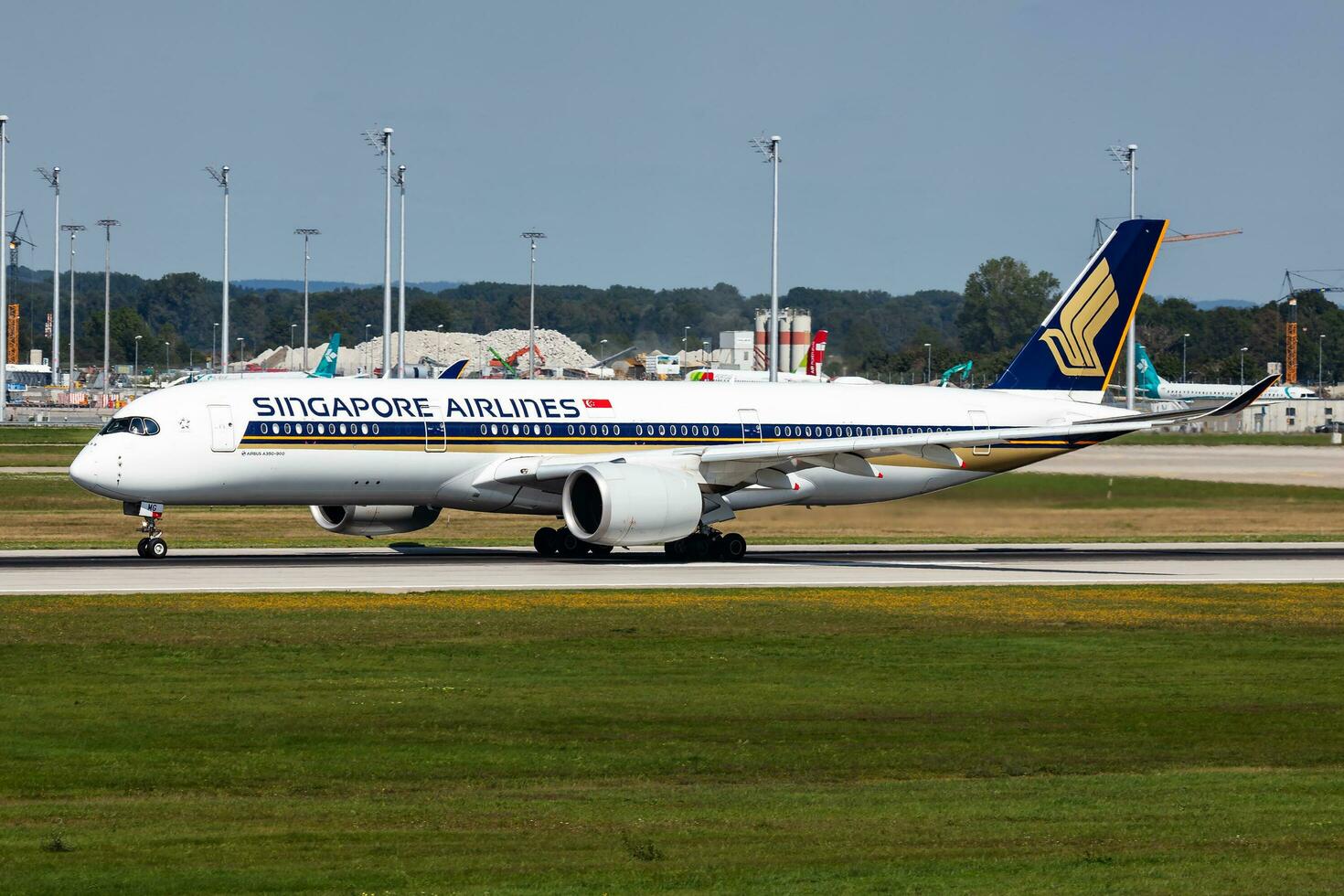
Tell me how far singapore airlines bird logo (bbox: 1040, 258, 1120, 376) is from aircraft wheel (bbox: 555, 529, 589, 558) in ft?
47.5

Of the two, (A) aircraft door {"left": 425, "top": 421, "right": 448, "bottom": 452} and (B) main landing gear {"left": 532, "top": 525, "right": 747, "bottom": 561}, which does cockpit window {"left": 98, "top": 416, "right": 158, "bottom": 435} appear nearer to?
(A) aircraft door {"left": 425, "top": 421, "right": 448, "bottom": 452}

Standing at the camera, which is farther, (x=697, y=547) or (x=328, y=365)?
(x=328, y=365)

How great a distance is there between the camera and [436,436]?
3856 cm

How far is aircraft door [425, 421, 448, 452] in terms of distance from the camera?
3847 centimetres

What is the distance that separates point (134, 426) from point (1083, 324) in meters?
24.6

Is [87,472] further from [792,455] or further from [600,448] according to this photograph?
[792,455]

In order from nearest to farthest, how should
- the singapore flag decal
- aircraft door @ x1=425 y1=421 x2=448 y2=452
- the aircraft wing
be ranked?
aircraft door @ x1=425 y1=421 x2=448 y2=452
the aircraft wing
the singapore flag decal

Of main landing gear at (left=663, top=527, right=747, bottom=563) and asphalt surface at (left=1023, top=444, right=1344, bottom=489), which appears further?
asphalt surface at (left=1023, top=444, right=1344, bottom=489)

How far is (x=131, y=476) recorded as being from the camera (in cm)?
3659

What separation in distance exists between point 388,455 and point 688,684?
1801 cm

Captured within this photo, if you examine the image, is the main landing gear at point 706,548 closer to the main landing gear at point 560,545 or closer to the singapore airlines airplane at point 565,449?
the singapore airlines airplane at point 565,449

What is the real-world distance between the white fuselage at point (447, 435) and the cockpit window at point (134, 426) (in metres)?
0.11

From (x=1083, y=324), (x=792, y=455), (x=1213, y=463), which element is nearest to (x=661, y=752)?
(x=792, y=455)

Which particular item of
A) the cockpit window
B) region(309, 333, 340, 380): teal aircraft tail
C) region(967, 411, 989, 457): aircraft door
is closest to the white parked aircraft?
region(309, 333, 340, 380): teal aircraft tail
